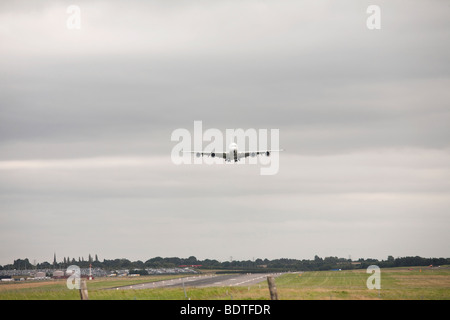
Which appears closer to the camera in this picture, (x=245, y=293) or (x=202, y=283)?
(x=245, y=293)

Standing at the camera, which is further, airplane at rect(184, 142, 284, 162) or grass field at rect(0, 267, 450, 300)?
airplane at rect(184, 142, 284, 162)

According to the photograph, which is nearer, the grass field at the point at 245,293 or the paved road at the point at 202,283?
the grass field at the point at 245,293

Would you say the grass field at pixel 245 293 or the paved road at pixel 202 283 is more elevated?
the grass field at pixel 245 293

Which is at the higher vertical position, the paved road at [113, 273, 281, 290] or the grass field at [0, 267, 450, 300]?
the grass field at [0, 267, 450, 300]

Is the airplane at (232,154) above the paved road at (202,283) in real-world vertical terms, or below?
above

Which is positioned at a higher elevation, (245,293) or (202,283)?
(245,293)

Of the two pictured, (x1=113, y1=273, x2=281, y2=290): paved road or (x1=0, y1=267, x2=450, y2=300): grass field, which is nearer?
(x1=0, y1=267, x2=450, y2=300): grass field
